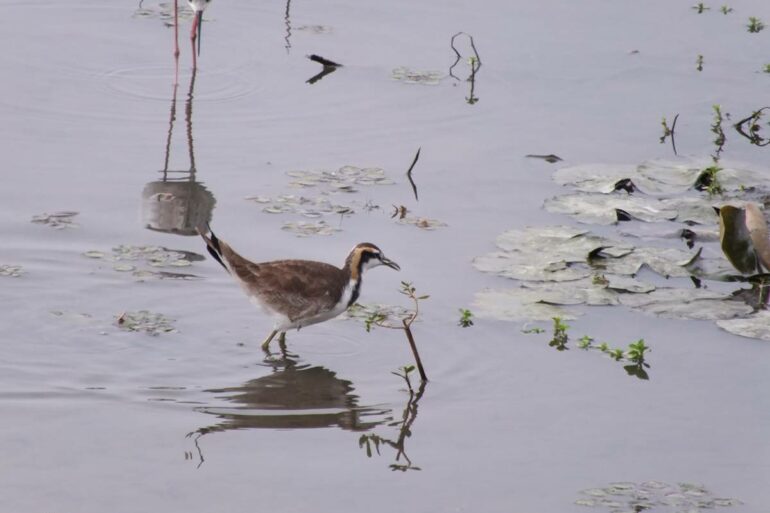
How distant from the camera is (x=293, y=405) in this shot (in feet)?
25.3

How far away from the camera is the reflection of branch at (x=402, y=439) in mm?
7004

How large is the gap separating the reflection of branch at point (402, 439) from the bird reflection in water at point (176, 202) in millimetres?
2903

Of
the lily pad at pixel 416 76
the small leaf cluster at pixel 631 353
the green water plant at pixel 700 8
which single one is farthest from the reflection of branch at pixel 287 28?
the small leaf cluster at pixel 631 353

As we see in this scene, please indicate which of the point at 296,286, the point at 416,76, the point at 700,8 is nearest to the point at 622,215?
the point at 296,286

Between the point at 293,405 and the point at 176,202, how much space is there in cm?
318

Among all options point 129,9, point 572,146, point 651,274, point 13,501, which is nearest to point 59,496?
point 13,501

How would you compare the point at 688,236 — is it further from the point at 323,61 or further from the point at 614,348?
the point at 323,61

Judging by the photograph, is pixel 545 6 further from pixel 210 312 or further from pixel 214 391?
pixel 214 391

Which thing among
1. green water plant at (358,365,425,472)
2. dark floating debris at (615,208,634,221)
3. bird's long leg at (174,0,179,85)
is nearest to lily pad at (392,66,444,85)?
bird's long leg at (174,0,179,85)

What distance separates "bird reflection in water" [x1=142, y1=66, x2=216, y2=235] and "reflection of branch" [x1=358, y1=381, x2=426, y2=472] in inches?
114

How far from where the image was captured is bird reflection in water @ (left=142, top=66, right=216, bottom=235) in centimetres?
1004

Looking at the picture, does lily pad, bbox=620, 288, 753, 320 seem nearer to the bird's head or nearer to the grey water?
the grey water

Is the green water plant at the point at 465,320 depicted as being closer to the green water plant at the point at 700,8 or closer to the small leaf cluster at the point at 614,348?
the small leaf cluster at the point at 614,348

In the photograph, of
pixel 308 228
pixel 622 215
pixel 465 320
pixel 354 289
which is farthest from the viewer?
pixel 622 215
